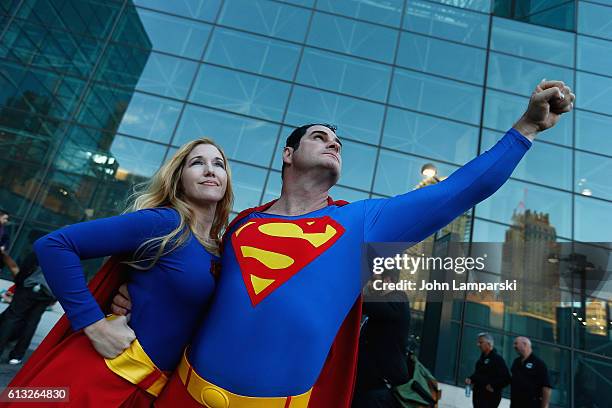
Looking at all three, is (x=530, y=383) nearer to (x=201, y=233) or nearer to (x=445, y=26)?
(x=201, y=233)

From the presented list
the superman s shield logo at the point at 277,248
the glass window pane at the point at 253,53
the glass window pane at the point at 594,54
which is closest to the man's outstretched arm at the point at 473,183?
the superman s shield logo at the point at 277,248

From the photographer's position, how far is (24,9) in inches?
446

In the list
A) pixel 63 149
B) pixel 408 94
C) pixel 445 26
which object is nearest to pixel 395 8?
pixel 445 26

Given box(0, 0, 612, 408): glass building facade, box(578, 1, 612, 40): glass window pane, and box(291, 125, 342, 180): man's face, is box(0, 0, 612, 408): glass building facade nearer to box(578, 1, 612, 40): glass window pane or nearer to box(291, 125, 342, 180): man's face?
box(578, 1, 612, 40): glass window pane

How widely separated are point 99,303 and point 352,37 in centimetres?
1248

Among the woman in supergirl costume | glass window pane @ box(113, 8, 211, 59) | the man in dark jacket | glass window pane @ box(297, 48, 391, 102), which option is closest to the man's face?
the woman in supergirl costume

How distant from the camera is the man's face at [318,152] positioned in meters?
1.54

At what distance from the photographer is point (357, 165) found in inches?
412

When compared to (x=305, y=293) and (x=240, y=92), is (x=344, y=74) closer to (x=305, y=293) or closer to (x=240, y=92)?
(x=240, y=92)

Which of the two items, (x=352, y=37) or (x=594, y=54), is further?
(x=594, y=54)

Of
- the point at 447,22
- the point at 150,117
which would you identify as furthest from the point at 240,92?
the point at 447,22

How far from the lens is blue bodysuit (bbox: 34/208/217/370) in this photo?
123 cm

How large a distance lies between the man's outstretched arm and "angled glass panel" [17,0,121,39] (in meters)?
13.5

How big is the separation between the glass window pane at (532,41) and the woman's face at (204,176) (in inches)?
541
